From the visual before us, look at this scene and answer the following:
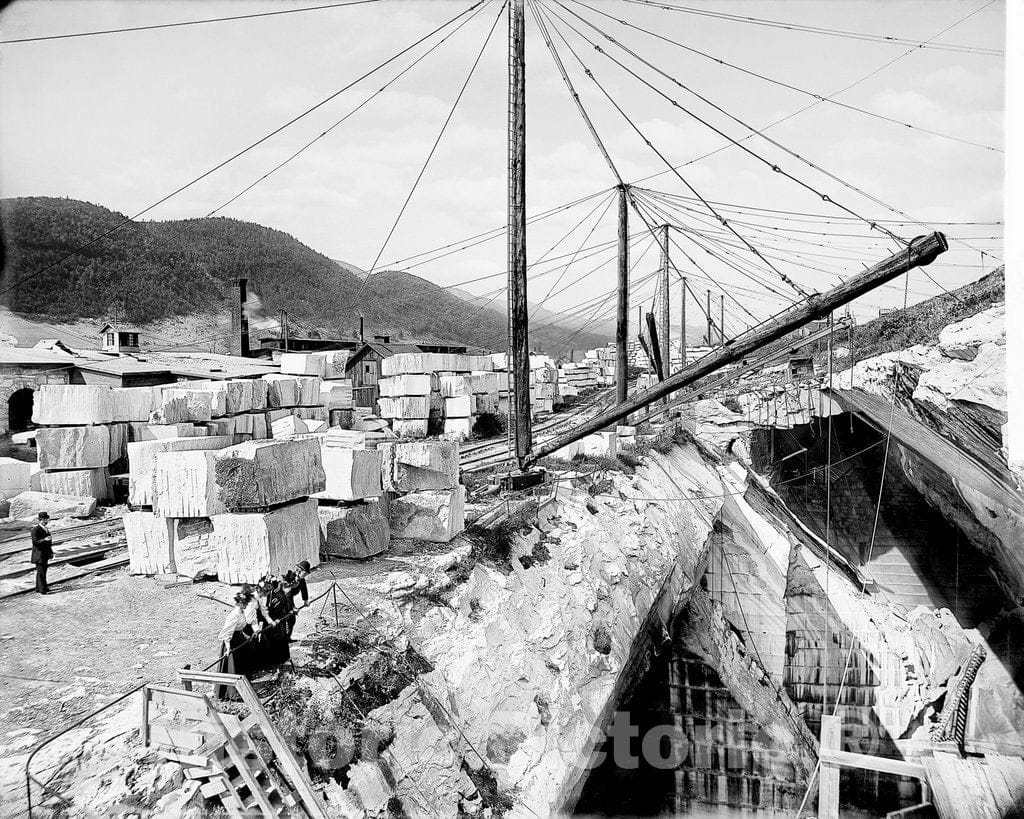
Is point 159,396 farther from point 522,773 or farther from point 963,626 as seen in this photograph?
point 963,626

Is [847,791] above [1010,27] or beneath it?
beneath

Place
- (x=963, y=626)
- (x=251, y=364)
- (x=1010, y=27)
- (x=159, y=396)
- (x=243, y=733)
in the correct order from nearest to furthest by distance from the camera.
Result: (x=1010, y=27), (x=243, y=733), (x=159, y=396), (x=963, y=626), (x=251, y=364)

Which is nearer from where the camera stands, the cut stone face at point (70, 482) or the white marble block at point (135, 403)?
the cut stone face at point (70, 482)

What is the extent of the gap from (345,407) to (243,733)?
14732 millimetres

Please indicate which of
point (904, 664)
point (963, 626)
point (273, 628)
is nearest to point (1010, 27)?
point (273, 628)

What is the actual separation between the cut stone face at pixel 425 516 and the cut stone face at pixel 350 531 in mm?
636

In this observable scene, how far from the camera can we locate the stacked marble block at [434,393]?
19.2 meters

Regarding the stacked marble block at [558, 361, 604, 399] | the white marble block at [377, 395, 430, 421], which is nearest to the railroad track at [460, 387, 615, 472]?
the white marble block at [377, 395, 430, 421]

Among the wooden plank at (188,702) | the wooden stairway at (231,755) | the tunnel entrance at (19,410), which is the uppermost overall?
the tunnel entrance at (19,410)

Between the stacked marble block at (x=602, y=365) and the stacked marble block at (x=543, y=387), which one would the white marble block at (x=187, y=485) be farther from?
the stacked marble block at (x=602, y=365)

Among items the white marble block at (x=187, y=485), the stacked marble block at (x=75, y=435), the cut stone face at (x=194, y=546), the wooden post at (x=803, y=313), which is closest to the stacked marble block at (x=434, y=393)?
the stacked marble block at (x=75, y=435)

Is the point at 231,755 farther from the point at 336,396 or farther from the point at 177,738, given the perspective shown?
the point at 336,396

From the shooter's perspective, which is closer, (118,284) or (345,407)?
(345,407)

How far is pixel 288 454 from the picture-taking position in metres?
6.70
